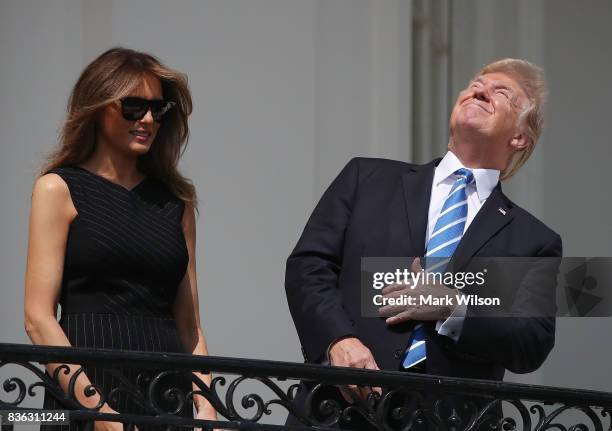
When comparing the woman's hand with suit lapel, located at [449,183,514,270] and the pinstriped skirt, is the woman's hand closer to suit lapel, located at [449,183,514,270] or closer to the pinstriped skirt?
the pinstriped skirt

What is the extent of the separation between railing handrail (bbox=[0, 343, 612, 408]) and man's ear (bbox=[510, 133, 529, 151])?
103cm

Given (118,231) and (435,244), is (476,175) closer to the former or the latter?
(435,244)

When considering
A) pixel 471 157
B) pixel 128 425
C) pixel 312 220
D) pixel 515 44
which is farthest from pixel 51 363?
pixel 515 44

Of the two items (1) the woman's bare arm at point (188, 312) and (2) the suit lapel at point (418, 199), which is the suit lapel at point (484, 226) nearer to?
(2) the suit lapel at point (418, 199)

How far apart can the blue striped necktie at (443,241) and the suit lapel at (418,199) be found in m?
0.04

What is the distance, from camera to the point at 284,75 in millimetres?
8742

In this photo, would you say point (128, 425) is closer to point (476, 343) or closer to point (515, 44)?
point (476, 343)

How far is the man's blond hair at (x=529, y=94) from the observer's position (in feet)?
19.4

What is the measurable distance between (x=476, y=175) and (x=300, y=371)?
118 cm

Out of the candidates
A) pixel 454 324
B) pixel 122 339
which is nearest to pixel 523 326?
pixel 454 324

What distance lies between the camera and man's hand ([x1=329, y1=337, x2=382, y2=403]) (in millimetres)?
5148

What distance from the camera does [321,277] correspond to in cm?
535

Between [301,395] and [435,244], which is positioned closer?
[301,395]

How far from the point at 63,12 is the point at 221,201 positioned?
4.19 feet
